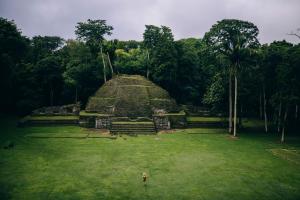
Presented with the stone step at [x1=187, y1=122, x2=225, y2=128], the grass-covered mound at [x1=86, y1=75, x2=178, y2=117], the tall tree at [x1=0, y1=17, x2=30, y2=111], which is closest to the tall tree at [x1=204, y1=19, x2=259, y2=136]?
the stone step at [x1=187, y1=122, x2=225, y2=128]

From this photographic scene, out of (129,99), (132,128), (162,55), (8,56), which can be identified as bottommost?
(132,128)

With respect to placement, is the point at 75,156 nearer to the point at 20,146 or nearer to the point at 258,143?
the point at 20,146

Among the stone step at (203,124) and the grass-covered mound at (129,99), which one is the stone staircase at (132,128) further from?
the stone step at (203,124)

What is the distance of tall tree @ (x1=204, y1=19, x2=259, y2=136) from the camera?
61.9 ft

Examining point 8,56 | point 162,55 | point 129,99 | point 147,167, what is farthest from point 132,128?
point 162,55

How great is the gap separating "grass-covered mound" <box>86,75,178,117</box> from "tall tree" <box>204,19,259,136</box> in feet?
23.5

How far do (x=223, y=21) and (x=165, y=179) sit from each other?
12810 mm

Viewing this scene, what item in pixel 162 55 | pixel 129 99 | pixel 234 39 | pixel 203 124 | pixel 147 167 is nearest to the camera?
pixel 147 167

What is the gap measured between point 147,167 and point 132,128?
8588 mm

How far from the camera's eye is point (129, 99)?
80.4 ft

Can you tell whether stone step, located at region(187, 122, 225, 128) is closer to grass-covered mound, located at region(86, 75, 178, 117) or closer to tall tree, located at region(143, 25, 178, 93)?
grass-covered mound, located at region(86, 75, 178, 117)

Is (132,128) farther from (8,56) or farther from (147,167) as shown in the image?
(8,56)

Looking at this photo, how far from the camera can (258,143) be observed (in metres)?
17.4

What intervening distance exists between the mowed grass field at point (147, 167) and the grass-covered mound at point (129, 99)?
5041 millimetres
